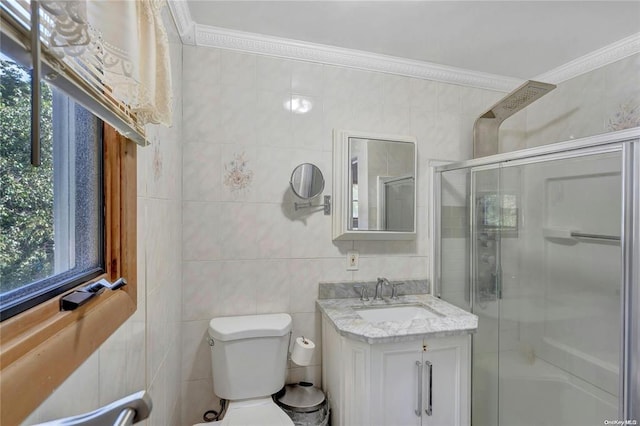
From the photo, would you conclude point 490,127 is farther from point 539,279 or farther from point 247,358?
point 247,358

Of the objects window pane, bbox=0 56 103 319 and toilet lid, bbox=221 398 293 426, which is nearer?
window pane, bbox=0 56 103 319

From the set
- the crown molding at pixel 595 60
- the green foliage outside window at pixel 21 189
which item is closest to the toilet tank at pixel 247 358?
the green foliage outside window at pixel 21 189

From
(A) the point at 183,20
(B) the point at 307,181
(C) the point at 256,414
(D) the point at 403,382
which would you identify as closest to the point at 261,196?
(B) the point at 307,181

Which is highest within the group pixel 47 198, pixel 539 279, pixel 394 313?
pixel 47 198

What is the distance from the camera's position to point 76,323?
58 centimetres

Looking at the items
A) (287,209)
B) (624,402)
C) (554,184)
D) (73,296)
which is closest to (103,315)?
(73,296)

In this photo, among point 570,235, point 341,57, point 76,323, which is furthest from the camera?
point 341,57

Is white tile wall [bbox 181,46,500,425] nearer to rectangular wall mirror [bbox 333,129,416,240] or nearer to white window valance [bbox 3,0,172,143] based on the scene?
rectangular wall mirror [bbox 333,129,416,240]

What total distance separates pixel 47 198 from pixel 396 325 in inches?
52.6

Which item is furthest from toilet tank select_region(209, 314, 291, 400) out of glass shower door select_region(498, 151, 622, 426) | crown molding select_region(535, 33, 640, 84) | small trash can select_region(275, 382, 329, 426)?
crown molding select_region(535, 33, 640, 84)

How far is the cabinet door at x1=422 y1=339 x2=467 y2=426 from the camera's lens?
141 centimetres

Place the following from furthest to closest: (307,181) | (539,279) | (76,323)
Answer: (307,181), (539,279), (76,323)

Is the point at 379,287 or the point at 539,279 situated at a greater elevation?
the point at 539,279

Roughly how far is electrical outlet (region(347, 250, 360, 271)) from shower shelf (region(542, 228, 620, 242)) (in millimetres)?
987
